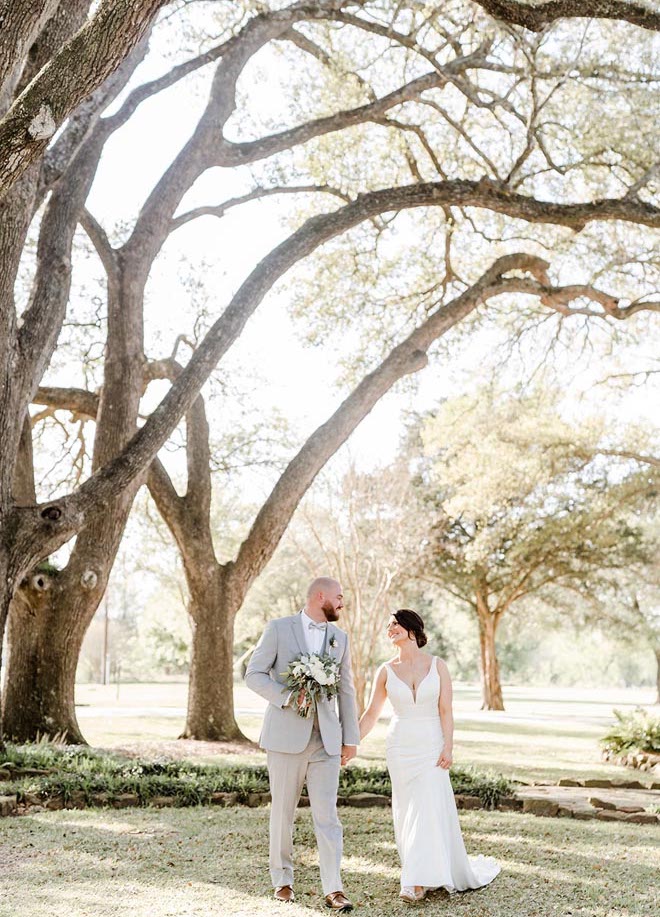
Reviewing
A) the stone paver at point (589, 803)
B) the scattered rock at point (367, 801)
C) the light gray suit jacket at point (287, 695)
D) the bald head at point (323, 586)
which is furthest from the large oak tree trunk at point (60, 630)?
the bald head at point (323, 586)

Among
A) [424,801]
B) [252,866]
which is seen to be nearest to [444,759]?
[424,801]

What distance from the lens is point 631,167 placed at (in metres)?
12.7

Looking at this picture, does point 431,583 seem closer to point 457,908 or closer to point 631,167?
point 631,167

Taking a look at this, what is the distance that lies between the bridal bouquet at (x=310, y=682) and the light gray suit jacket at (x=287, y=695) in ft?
0.13

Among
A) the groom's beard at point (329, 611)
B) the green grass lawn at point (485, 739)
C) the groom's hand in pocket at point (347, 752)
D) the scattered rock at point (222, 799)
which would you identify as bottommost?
the green grass lawn at point (485, 739)

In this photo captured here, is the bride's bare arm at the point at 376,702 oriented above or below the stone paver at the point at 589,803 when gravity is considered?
above

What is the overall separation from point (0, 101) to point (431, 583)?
84.7ft

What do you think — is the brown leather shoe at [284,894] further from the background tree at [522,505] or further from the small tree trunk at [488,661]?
the small tree trunk at [488,661]

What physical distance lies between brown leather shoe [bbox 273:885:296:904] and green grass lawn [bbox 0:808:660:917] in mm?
91

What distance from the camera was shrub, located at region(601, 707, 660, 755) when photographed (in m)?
13.5

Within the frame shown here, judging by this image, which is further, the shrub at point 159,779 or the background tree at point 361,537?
the background tree at point 361,537

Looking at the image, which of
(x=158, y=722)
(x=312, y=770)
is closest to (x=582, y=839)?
(x=312, y=770)

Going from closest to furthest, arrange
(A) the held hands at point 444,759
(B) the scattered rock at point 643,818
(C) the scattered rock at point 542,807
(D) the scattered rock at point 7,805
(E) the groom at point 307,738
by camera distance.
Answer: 1. (E) the groom at point 307,738
2. (A) the held hands at point 444,759
3. (D) the scattered rock at point 7,805
4. (B) the scattered rock at point 643,818
5. (C) the scattered rock at point 542,807

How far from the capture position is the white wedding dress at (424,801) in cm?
528
